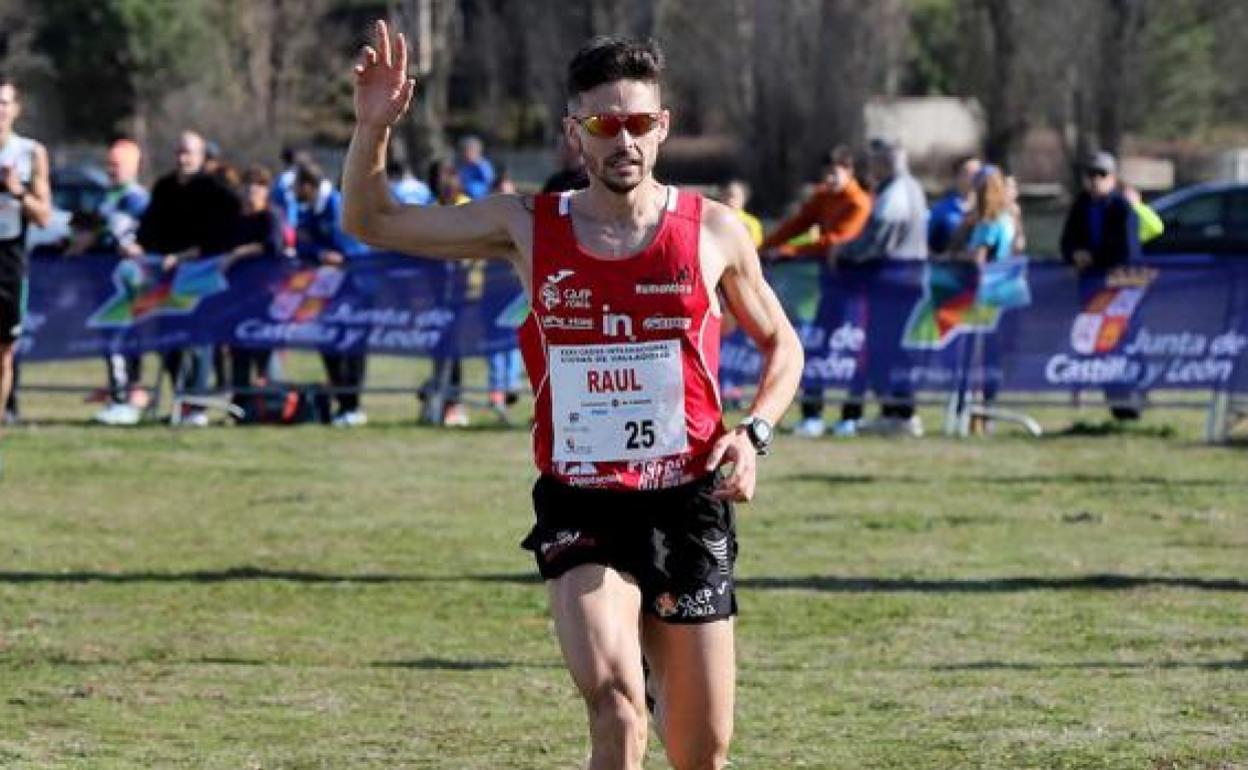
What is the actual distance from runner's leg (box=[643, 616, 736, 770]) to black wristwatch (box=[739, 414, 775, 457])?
1.42 ft

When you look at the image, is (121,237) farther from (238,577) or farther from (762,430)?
(762,430)

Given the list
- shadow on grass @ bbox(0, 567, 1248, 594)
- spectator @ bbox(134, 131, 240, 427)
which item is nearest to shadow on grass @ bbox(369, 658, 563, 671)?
shadow on grass @ bbox(0, 567, 1248, 594)

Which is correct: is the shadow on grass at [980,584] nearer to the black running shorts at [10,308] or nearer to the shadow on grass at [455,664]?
the shadow on grass at [455,664]

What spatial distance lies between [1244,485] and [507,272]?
565 centimetres

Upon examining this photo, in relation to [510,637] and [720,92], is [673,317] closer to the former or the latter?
[510,637]

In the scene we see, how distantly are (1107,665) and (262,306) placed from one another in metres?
10.4

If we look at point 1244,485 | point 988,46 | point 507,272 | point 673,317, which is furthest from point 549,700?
point 988,46

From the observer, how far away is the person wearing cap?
1795cm

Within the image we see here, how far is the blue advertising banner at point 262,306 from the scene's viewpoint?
18.8 m

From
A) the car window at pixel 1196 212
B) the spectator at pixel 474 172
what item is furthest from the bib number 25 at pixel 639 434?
the car window at pixel 1196 212

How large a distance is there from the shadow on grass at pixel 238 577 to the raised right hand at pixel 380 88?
5697mm

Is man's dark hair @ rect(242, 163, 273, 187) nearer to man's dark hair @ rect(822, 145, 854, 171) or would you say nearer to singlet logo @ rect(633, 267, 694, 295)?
man's dark hair @ rect(822, 145, 854, 171)

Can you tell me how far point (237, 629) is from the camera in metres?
10.5

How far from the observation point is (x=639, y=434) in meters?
6.34
